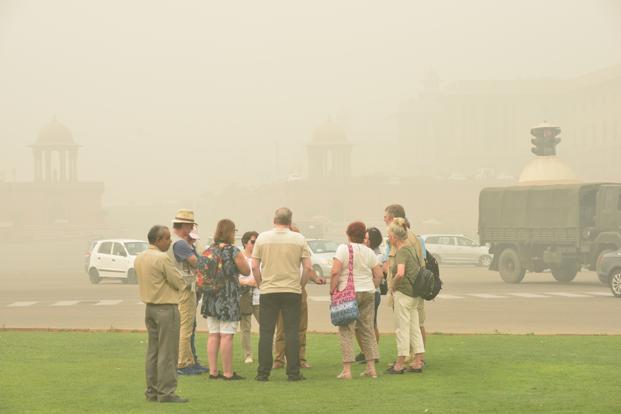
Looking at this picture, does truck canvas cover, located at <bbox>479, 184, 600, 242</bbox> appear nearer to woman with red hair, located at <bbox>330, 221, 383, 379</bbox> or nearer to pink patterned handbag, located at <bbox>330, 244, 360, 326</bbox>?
woman with red hair, located at <bbox>330, 221, 383, 379</bbox>

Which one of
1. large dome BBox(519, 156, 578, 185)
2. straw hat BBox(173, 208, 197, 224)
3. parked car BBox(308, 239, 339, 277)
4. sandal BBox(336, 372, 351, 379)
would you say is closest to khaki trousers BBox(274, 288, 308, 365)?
sandal BBox(336, 372, 351, 379)

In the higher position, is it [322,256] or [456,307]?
[322,256]

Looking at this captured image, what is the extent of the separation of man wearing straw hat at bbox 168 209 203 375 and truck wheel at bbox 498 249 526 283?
75.8 ft

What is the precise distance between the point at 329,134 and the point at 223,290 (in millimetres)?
131715

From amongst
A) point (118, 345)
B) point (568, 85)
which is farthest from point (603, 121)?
point (118, 345)

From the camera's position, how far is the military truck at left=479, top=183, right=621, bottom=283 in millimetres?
34562

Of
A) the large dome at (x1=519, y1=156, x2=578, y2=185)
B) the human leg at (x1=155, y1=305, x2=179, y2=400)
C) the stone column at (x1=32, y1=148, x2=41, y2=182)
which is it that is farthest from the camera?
the stone column at (x1=32, y1=148, x2=41, y2=182)

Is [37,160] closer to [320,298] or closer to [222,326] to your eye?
[320,298]

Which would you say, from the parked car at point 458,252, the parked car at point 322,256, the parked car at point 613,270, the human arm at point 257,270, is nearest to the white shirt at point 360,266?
Answer: the human arm at point 257,270

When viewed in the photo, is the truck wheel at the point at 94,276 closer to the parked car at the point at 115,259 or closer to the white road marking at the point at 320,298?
the parked car at the point at 115,259

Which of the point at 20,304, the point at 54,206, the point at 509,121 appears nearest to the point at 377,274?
the point at 20,304

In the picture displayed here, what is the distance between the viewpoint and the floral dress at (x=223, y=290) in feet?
44.1

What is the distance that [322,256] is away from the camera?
38.8m

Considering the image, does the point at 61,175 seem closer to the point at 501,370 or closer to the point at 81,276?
the point at 81,276
